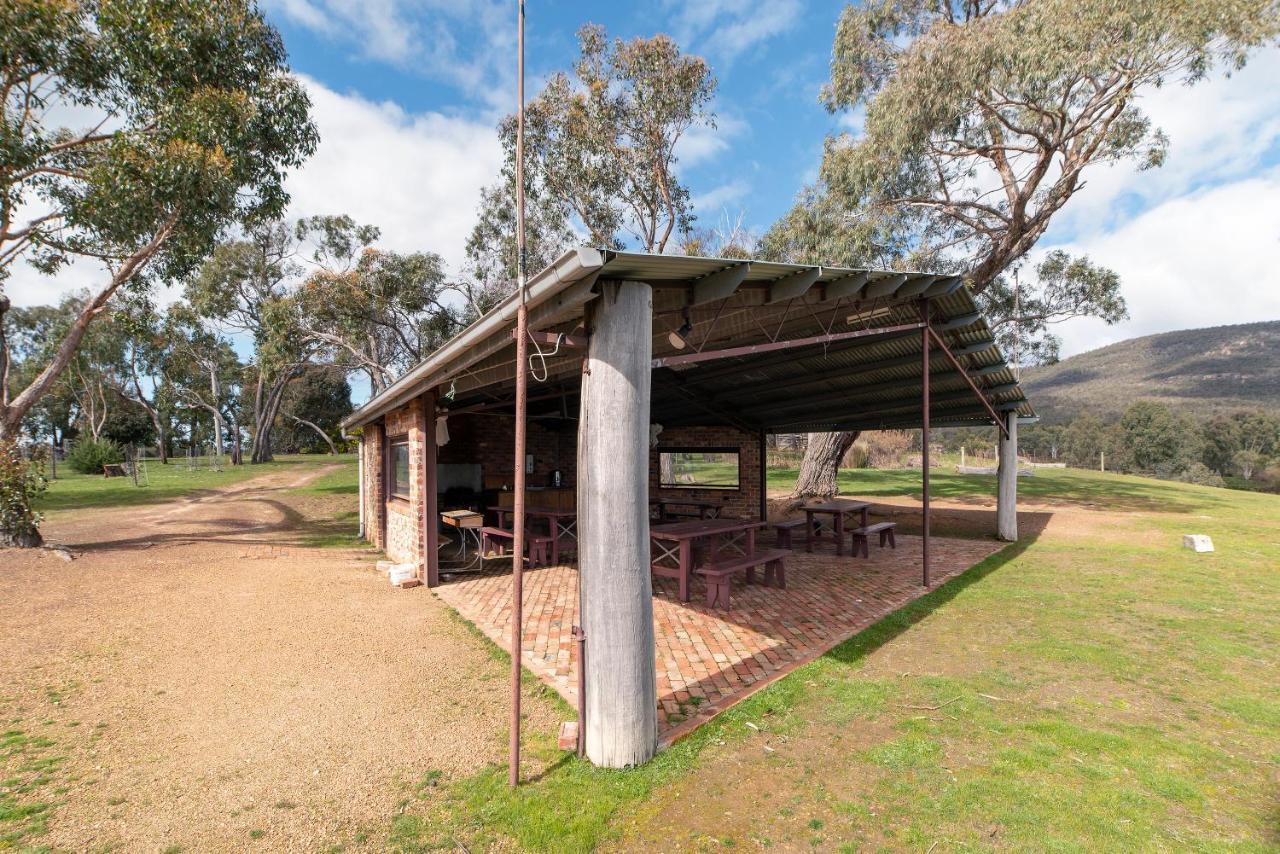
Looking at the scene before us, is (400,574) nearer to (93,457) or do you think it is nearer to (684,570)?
(684,570)

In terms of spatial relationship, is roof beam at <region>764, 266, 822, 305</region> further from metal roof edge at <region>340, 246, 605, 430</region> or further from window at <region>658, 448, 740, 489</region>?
window at <region>658, 448, 740, 489</region>

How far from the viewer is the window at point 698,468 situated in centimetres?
1258

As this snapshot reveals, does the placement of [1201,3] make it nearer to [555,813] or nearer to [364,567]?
[555,813]

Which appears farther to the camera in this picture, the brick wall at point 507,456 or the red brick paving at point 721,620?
the brick wall at point 507,456

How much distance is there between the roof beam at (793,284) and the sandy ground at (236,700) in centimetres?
339

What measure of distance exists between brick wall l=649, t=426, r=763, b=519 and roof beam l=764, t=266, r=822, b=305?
8276 mm

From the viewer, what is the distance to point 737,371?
8961mm

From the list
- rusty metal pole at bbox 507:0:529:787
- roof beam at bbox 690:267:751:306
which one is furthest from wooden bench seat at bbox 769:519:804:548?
rusty metal pole at bbox 507:0:529:787

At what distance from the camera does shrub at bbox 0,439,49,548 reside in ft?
28.3

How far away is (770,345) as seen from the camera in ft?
16.1

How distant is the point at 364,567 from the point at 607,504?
7106 mm

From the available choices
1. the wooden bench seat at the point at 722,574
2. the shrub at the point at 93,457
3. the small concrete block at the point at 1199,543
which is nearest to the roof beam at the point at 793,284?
the wooden bench seat at the point at 722,574

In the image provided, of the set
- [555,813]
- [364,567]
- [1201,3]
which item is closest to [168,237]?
[364,567]

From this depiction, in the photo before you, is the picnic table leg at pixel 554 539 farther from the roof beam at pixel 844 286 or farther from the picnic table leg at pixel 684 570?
the roof beam at pixel 844 286
